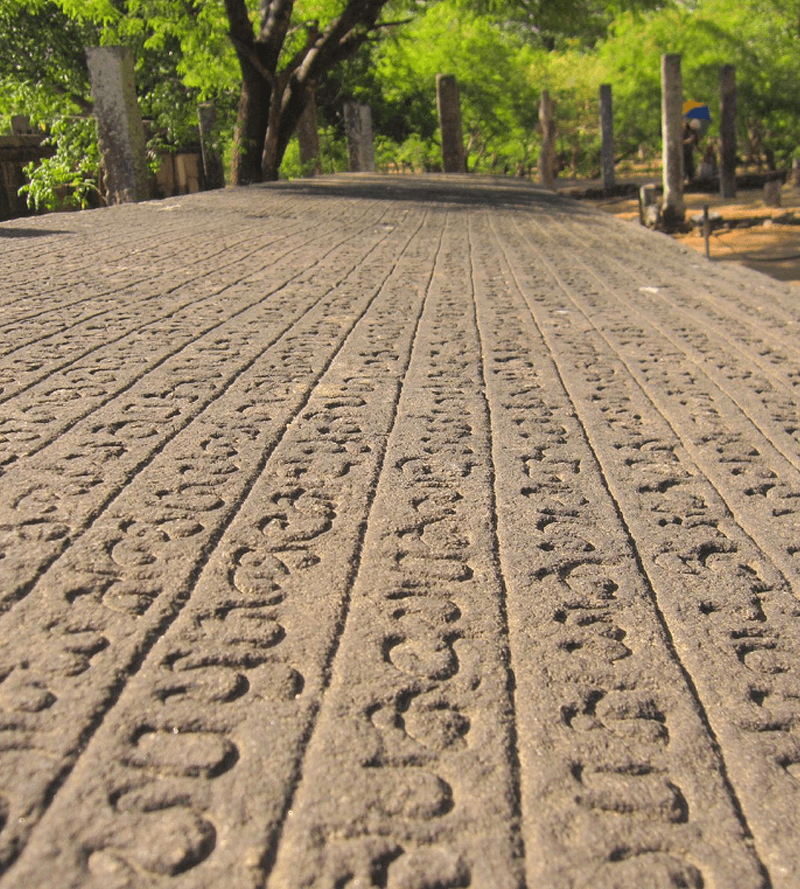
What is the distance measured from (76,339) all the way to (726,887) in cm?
420

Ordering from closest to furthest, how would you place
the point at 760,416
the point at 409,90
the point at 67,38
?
the point at 760,416
the point at 67,38
the point at 409,90

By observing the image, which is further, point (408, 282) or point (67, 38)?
point (67, 38)

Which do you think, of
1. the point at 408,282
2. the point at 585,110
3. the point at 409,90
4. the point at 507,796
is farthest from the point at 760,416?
the point at 585,110

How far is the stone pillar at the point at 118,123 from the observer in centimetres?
1330

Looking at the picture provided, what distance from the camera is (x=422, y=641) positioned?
2.25 metres

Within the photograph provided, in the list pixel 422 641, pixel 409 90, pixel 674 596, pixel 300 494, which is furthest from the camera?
pixel 409 90

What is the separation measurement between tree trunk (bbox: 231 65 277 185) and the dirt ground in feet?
24.1

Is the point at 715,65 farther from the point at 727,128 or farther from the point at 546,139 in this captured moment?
the point at 727,128

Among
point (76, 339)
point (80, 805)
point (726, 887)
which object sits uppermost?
point (76, 339)

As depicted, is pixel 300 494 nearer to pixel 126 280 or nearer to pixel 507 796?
pixel 507 796

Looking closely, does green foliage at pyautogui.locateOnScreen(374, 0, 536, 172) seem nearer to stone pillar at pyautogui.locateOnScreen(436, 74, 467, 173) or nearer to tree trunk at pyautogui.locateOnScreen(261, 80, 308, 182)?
stone pillar at pyautogui.locateOnScreen(436, 74, 467, 173)

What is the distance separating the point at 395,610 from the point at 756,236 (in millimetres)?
15639

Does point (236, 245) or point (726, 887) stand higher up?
point (236, 245)

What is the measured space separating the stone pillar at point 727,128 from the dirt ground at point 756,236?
1.25 ft
